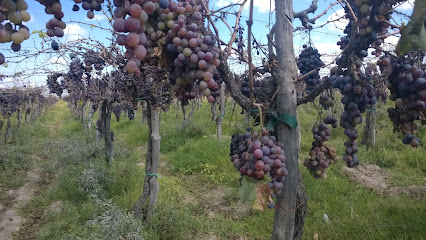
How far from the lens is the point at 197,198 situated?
5.82 m

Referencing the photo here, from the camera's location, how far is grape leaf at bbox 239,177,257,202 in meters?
1.56

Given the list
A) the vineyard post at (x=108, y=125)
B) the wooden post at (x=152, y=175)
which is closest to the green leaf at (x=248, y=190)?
the wooden post at (x=152, y=175)

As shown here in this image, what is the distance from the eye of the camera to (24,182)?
6926 millimetres

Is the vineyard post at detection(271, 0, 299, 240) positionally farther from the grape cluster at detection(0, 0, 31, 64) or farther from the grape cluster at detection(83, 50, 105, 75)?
the grape cluster at detection(83, 50, 105, 75)

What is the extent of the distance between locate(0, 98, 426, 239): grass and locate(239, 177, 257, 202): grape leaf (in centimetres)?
74

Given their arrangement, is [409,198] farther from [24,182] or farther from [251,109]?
[24,182]

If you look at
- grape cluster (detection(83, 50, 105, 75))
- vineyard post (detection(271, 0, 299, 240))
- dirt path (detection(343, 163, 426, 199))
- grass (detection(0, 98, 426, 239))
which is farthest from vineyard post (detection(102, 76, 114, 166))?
dirt path (detection(343, 163, 426, 199))

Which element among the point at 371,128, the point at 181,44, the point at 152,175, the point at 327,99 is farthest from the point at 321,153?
the point at 371,128

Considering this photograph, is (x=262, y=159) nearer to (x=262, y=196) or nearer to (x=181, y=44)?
(x=262, y=196)

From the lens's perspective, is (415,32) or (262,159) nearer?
(415,32)

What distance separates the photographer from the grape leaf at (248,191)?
156 cm

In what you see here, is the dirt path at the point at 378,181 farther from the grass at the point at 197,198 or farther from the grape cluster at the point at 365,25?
the grape cluster at the point at 365,25

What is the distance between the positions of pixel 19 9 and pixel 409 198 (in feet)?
19.0

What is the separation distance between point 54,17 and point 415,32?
1355 mm
